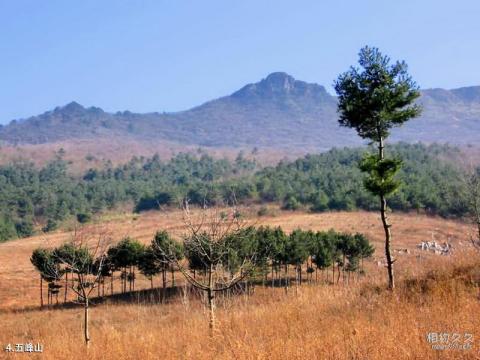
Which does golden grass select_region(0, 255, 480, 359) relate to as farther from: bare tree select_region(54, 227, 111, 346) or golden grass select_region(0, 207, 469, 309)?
golden grass select_region(0, 207, 469, 309)

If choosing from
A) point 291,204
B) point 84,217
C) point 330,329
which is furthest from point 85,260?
point 291,204

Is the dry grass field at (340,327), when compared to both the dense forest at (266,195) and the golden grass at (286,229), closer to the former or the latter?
the golden grass at (286,229)

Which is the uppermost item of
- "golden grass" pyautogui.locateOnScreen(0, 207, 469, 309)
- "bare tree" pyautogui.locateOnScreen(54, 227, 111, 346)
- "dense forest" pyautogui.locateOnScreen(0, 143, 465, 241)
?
"bare tree" pyautogui.locateOnScreen(54, 227, 111, 346)

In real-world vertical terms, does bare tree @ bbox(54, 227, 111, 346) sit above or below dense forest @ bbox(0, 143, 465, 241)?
above

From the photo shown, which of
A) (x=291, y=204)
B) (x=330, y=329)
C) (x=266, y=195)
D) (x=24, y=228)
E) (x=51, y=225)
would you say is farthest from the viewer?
(x=266, y=195)

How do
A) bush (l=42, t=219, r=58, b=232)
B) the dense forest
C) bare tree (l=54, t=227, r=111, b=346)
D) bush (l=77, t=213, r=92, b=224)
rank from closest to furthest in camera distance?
bare tree (l=54, t=227, r=111, b=346) → the dense forest → bush (l=77, t=213, r=92, b=224) → bush (l=42, t=219, r=58, b=232)

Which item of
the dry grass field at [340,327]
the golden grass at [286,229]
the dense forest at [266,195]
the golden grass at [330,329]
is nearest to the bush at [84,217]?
the dense forest at [266,195]

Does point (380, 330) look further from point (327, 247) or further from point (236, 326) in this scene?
point (327, 247)

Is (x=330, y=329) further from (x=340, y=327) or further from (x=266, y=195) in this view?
(x=266, y=195)

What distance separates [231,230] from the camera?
33.6ft

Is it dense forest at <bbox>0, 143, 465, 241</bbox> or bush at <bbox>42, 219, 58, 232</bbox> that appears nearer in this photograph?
dense forest at <bbox>0, 143, 465, 241</bbox>

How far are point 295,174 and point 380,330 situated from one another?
136 meters

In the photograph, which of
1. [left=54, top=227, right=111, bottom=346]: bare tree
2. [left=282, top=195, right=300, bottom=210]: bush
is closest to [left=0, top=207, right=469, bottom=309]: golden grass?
[left=282, top=195, right=300, bottom=210]: bush

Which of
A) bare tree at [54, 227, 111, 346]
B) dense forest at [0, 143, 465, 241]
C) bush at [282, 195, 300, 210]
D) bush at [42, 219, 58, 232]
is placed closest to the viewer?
bare tree at [54, 227, 111, 346]
